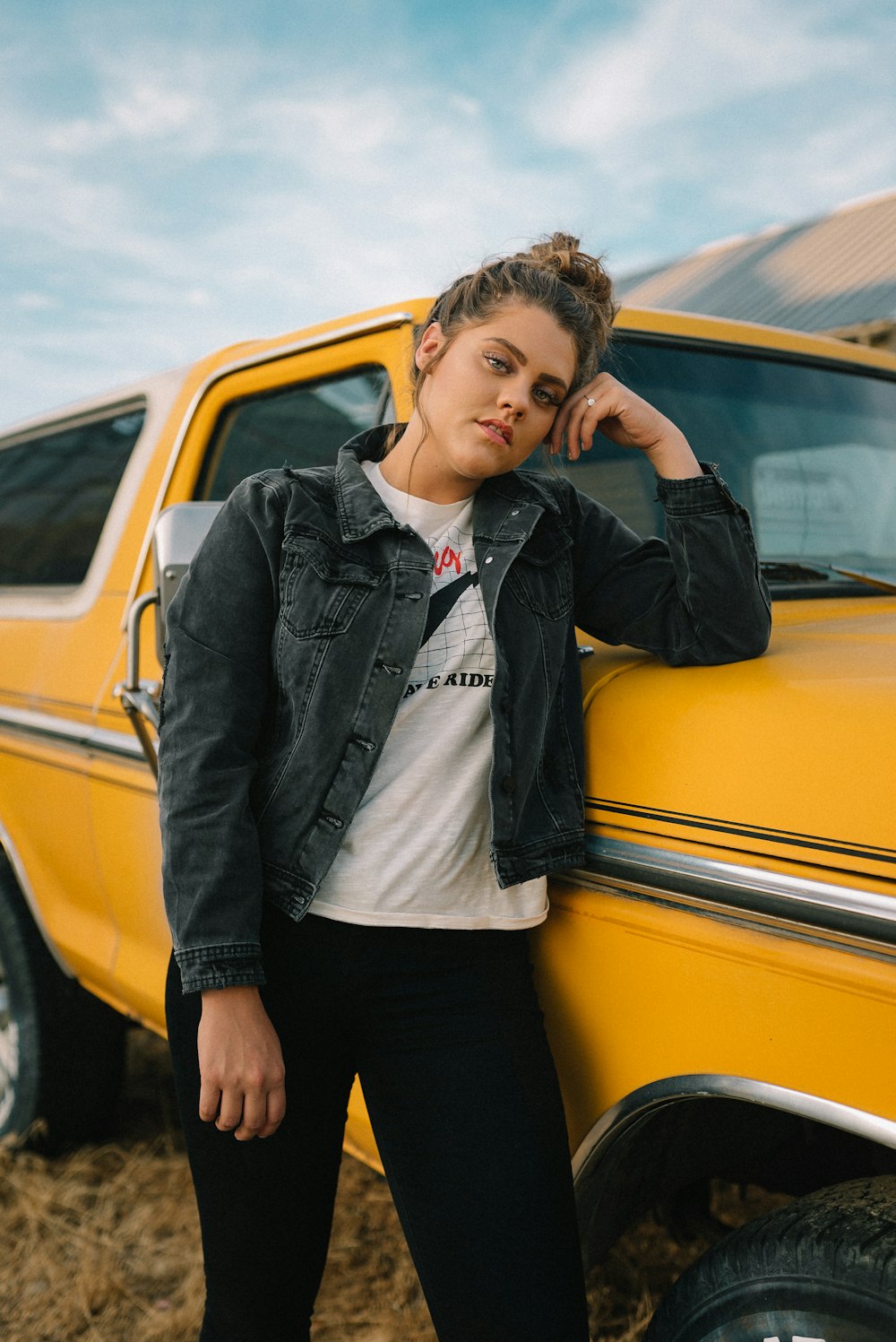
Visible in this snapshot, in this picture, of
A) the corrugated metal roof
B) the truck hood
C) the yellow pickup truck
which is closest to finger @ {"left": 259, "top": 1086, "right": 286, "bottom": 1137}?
the yellow pickup truck

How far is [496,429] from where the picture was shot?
5.08ft

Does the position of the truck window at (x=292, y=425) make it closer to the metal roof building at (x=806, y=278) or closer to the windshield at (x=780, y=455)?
the windshield at (x=780, y=455)

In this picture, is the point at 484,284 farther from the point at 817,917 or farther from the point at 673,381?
the point at 817,917

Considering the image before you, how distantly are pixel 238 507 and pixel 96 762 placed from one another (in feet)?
3.91

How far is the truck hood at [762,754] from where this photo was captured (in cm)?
123

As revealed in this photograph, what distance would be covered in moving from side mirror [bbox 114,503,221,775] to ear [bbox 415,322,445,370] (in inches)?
16.5

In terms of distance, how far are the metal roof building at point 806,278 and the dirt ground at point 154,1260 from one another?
48.6 ft

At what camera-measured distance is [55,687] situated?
276cm

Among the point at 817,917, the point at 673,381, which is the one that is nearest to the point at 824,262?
the point at 673,381

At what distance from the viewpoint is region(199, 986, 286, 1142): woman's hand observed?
1.45 meters

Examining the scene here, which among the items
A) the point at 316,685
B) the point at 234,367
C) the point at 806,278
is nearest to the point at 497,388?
the point at 316,685

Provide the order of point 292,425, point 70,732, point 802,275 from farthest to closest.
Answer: point 802,275 < point 70,732 < point 292,425

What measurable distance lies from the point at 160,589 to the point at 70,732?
786mm

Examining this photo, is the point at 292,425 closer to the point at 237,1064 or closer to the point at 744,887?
the point at 237,1064
